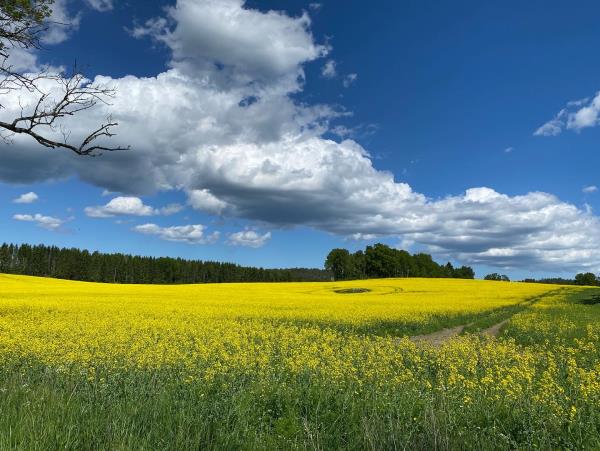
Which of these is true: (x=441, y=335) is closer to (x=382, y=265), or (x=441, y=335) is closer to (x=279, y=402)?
(x=279, y=402)

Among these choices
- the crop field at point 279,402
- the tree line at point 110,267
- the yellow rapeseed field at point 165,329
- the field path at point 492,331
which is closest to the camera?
the crop field at point 279,402

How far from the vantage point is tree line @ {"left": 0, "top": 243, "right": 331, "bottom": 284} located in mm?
120812

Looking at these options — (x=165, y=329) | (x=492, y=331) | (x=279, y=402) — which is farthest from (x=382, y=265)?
(x=279, y=402)

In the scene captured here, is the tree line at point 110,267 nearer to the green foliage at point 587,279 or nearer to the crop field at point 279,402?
the green foliage at point 587,279

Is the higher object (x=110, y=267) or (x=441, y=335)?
(x=110, y=267)

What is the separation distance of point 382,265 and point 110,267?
70.8 metres

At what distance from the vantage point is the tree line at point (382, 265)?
124 m

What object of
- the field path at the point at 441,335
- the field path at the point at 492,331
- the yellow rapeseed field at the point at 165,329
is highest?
the yellow rapeseed field at the point at 165,329

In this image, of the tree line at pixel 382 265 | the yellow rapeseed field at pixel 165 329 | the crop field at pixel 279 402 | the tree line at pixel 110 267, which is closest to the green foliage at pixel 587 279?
the tree line at pixel 382 265

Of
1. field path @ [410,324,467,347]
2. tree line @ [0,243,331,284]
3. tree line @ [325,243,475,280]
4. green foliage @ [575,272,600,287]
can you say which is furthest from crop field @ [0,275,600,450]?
green foliage @ [575,272,600,287]

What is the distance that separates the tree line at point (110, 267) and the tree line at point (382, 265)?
19061 mm

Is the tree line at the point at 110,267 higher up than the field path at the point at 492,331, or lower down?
higher up

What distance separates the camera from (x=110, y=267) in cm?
12581

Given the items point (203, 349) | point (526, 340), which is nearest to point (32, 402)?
point (203, 349)
